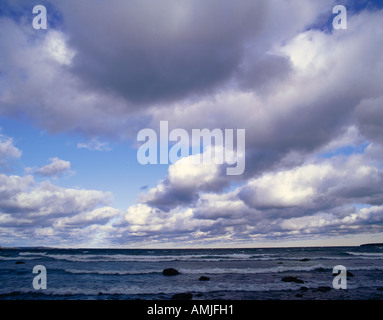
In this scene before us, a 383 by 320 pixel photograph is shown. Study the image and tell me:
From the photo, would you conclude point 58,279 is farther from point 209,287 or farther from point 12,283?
point 209,287

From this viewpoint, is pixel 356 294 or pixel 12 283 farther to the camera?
pixel 12 283

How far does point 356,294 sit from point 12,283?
29467 millimetres

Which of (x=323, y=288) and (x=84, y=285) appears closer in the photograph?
(x=323, y=288)
